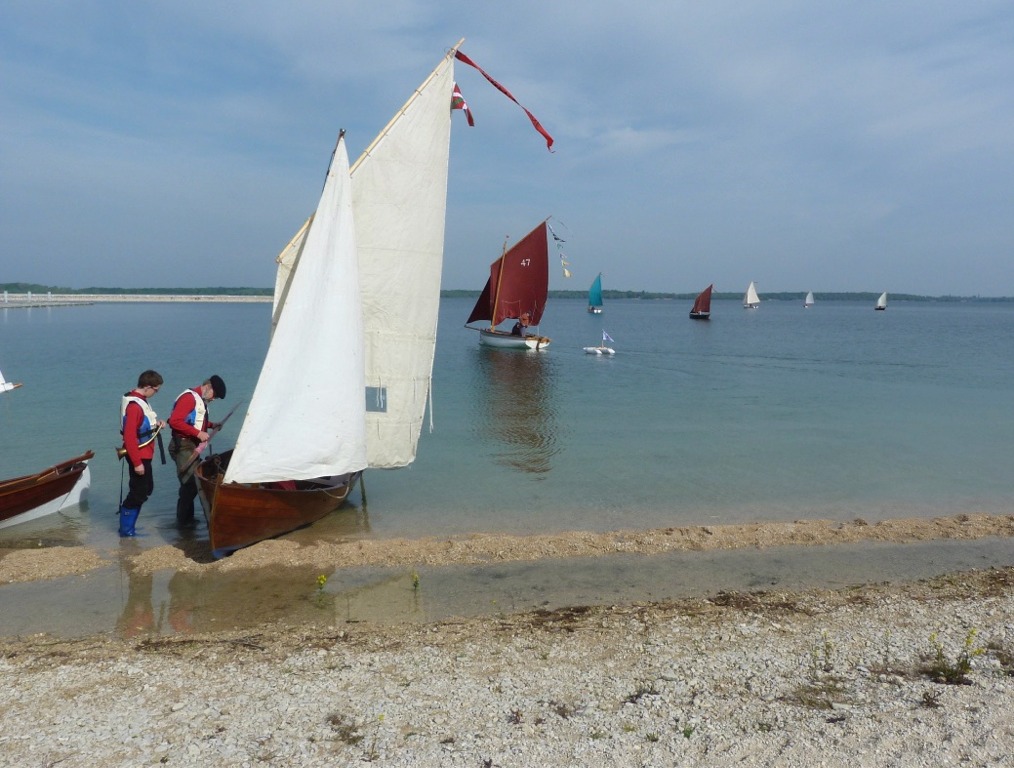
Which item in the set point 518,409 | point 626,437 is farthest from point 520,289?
point 626,437

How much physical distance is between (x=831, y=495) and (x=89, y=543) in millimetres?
12910

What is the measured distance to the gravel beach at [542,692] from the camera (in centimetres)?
512

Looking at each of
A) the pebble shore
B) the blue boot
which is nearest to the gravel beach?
the pebble shore

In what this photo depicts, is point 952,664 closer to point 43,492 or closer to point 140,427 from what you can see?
point 140,427

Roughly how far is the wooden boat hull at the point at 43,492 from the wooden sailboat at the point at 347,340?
9.34 feet

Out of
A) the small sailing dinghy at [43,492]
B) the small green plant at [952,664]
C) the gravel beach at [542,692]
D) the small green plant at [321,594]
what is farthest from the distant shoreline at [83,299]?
the small green plant at [952,664]

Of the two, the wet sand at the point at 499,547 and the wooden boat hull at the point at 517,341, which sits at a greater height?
the wooden boat hull at the point at 517,341

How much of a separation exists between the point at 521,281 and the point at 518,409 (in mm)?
23046

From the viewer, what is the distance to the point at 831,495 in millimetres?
14273

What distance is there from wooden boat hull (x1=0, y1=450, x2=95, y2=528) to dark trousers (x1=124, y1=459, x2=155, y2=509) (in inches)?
73.5

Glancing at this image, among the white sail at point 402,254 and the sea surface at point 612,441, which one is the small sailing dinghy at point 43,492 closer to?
the sea surface at point 612,441

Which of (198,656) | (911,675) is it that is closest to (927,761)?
(911,675)

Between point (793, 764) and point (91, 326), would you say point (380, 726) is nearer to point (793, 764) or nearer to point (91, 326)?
point (793, 764)

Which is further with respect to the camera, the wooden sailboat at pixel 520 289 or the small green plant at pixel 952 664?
the wooden sailboat at pixel 520 289
